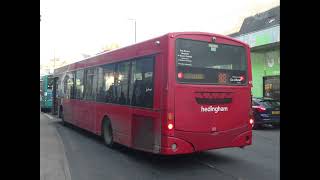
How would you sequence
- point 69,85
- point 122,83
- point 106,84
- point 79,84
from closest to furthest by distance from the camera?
1. point 122,83
2. point 106,84
3. point 79,84
4. point 69,85

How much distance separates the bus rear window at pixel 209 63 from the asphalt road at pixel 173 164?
1.94 m

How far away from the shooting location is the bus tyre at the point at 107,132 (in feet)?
39.9

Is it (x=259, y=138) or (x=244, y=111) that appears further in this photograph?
(x=259, y=138)

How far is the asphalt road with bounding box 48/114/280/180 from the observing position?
8.43 m

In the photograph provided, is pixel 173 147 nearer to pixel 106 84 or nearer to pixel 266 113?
pixel 106 84

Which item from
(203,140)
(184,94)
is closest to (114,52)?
(184,94)

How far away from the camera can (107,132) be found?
41.0 feet

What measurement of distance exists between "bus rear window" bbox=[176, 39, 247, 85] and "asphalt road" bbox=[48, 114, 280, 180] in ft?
6.36

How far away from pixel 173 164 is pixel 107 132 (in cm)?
341

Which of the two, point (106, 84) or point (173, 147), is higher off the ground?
point (106, 84)
